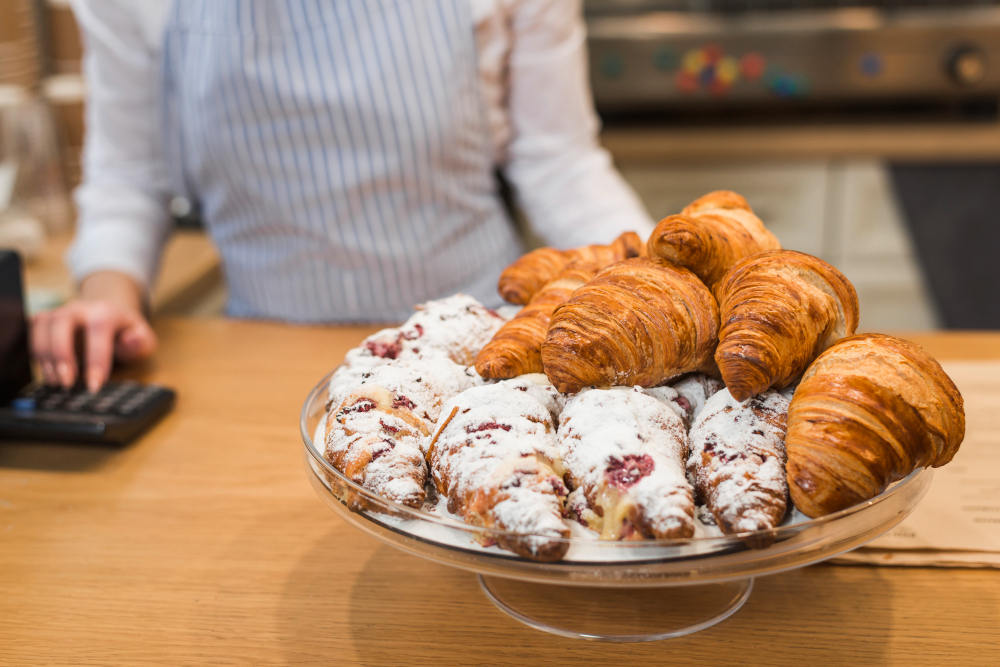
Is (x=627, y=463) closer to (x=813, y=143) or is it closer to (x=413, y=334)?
(x=413, y=334)

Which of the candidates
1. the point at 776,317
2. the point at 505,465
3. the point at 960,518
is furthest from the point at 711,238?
the point at 960,518

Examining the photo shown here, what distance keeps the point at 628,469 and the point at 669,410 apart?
63 mm

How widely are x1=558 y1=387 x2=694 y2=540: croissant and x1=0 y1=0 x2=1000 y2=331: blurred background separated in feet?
4.22

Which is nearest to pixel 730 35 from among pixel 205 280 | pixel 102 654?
pixel 205 280

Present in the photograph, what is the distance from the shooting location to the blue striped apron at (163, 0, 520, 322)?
0.98 meters

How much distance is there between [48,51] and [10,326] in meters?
1.31

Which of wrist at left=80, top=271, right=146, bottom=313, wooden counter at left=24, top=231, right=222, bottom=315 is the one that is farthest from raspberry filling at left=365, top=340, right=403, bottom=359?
wooden counter at left=24, top=231, right=222, bottom=315

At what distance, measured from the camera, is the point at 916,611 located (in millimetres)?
494

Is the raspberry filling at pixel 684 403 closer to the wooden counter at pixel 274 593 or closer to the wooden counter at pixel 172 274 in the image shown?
the wooden counter at pixel 274 593

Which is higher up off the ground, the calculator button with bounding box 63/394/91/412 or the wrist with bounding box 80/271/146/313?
the wrist with bounding box 80/271/146/313

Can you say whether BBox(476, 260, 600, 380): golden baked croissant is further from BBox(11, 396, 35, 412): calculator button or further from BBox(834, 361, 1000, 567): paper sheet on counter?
BBox(11, 396, 35, 412): calculator button

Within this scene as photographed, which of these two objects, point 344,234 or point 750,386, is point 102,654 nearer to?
point 750,386

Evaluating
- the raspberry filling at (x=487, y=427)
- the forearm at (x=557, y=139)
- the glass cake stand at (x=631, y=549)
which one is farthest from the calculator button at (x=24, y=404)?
the forearm at (x=557, y=139)

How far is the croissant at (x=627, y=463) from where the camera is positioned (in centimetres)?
38
